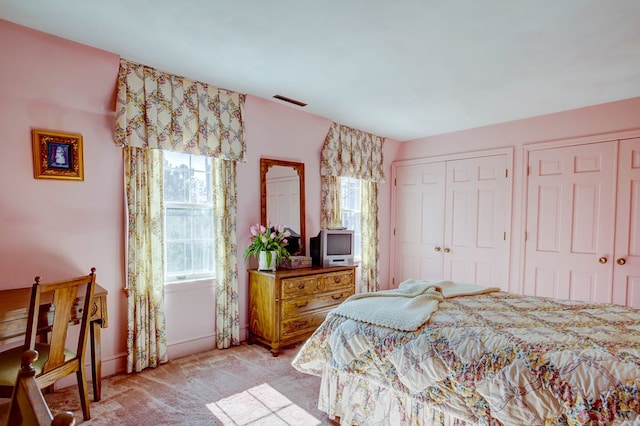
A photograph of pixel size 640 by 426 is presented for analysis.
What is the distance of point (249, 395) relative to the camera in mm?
2424

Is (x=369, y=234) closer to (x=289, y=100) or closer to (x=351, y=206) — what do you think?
(x=351, y=206)

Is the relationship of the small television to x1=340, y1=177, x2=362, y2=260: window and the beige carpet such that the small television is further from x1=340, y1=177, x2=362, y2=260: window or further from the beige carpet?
the beige carpet

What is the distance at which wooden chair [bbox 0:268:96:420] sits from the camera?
170 centimetres

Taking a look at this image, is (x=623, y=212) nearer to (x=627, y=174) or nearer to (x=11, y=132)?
(x=627, y=174)

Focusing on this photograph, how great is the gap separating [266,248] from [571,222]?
3321 mm

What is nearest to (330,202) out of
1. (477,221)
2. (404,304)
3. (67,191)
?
(477,221)

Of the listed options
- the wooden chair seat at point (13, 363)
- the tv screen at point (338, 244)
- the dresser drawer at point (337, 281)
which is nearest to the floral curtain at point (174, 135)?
the wooden chair seat at point (13, 363)

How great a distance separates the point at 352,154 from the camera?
4.50m

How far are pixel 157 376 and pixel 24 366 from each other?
7.22 ft

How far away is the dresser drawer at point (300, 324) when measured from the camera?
10.4 ft

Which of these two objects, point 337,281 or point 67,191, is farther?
→ point 337,281

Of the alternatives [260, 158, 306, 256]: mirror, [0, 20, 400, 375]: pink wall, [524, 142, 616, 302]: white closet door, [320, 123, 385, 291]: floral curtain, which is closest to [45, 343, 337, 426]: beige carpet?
[0, 20, 400, 375]: pink wall

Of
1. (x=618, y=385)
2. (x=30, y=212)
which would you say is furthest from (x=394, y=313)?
(x=30, y=212)

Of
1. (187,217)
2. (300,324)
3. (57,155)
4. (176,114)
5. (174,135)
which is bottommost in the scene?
(300,324)
